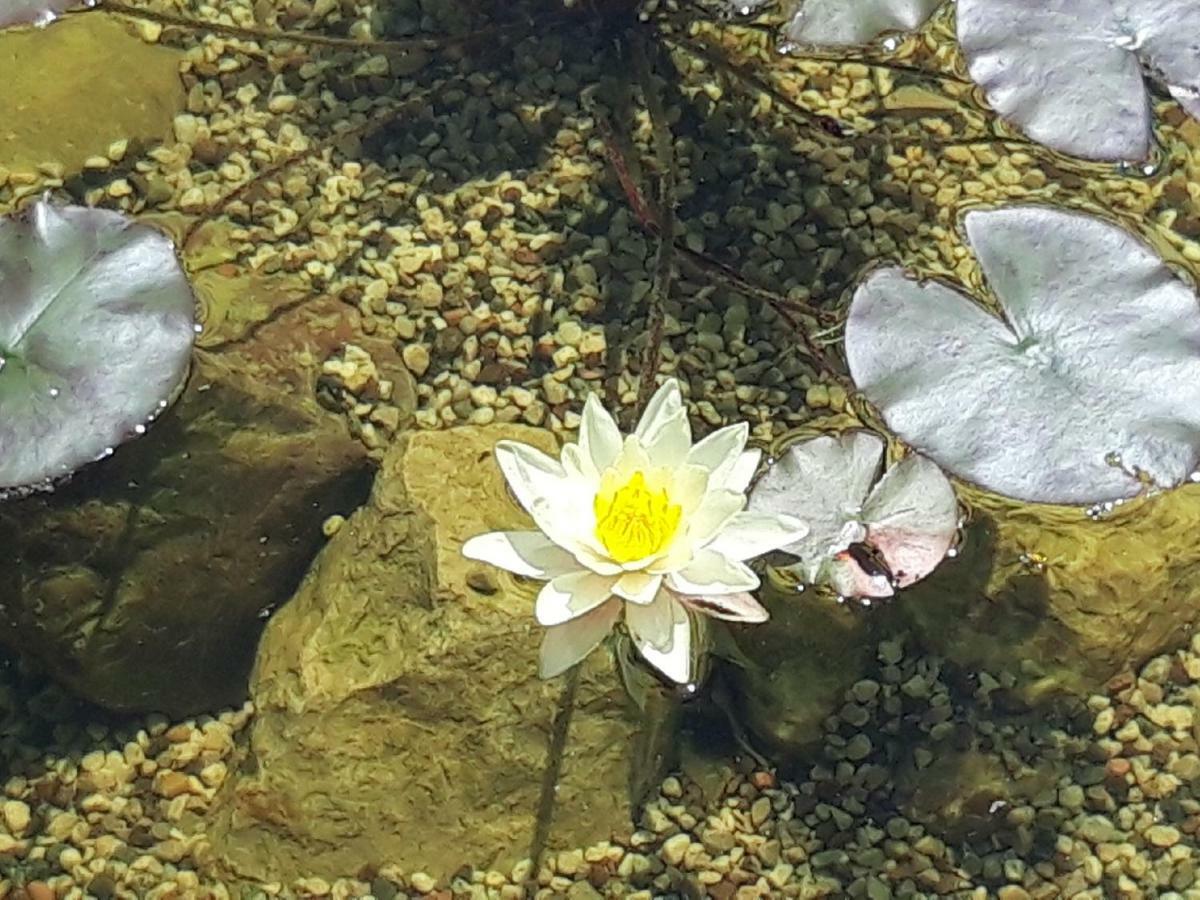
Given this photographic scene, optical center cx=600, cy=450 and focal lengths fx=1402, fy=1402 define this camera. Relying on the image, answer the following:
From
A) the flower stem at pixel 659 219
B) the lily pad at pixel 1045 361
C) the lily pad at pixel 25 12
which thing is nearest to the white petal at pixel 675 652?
the lily pad at pixel 1045 361

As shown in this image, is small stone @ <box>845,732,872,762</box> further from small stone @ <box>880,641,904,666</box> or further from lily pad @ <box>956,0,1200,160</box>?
lily pad @ <box>956,0,1200,160</box>

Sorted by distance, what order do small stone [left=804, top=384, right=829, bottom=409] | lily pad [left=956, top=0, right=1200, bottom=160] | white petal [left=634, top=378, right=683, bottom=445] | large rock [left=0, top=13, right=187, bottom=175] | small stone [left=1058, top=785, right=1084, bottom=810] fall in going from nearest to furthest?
white petal [left=634, top=378, right=683, bottom=445] < lily pad [left=956, top=0, right=1200, bottom=160] < small stone [left=1058, top=785, right=1084, bottom=810] < small stone [left=804, top=384, right=829, bottom=409] < large rock [left=0, top=13, right=187, bottom=175]

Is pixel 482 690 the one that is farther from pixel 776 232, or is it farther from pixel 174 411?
pixel 776 232

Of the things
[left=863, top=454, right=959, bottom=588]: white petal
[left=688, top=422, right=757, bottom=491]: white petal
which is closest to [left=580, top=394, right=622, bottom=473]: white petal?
[left=688, top=422, right=757, bottom=491]: white petal

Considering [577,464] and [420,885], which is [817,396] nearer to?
[577,464]

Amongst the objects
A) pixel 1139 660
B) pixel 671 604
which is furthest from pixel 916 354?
pixel 1139 660

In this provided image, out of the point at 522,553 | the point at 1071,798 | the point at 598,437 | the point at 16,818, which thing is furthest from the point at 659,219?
the point at 16,818
